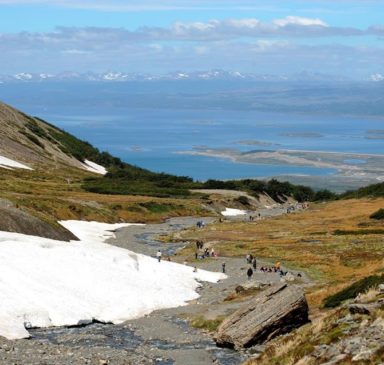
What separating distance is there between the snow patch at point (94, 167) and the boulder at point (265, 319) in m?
145

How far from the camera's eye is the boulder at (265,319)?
110 feet

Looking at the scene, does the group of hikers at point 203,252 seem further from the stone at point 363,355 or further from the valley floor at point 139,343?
the stone at point 363,355

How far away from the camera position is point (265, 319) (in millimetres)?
33719

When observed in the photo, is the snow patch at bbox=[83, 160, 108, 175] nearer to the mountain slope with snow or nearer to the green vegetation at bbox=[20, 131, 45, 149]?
the mountain slope with snow

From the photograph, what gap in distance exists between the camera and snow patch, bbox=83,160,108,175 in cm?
18000

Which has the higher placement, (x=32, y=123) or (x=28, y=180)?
(x=32, y=123)

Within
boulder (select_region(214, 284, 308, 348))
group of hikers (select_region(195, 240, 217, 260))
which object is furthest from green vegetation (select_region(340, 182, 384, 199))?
boulder (select_region(214, 284, 308, 348))

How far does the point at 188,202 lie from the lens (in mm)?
127812

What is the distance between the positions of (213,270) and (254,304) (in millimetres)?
28413

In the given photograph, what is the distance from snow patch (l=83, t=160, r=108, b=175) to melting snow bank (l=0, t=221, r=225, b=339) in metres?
127

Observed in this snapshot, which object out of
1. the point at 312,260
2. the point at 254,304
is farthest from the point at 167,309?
the point at 312,260

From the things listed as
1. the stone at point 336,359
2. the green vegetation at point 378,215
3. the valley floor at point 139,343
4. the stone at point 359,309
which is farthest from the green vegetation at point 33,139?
the stone at point 336,359

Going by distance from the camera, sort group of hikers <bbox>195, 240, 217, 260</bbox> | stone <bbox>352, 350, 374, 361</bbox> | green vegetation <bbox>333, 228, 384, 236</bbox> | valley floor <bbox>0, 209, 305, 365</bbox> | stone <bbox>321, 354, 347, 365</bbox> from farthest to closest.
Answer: green vegetation <bbox>333, 228, 384, 236</bbox>
group of hikers <bbox>195, 240, 217, 260</bbox>
valley floor <bbox>0, 209, 305, 365</bbox>
stone <bbox>321, 354, 347, 365</bbox>
stone <bbox>352, 350, 374, 361</bbox>

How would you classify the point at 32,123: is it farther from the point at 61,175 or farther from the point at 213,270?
the point at 213,270
